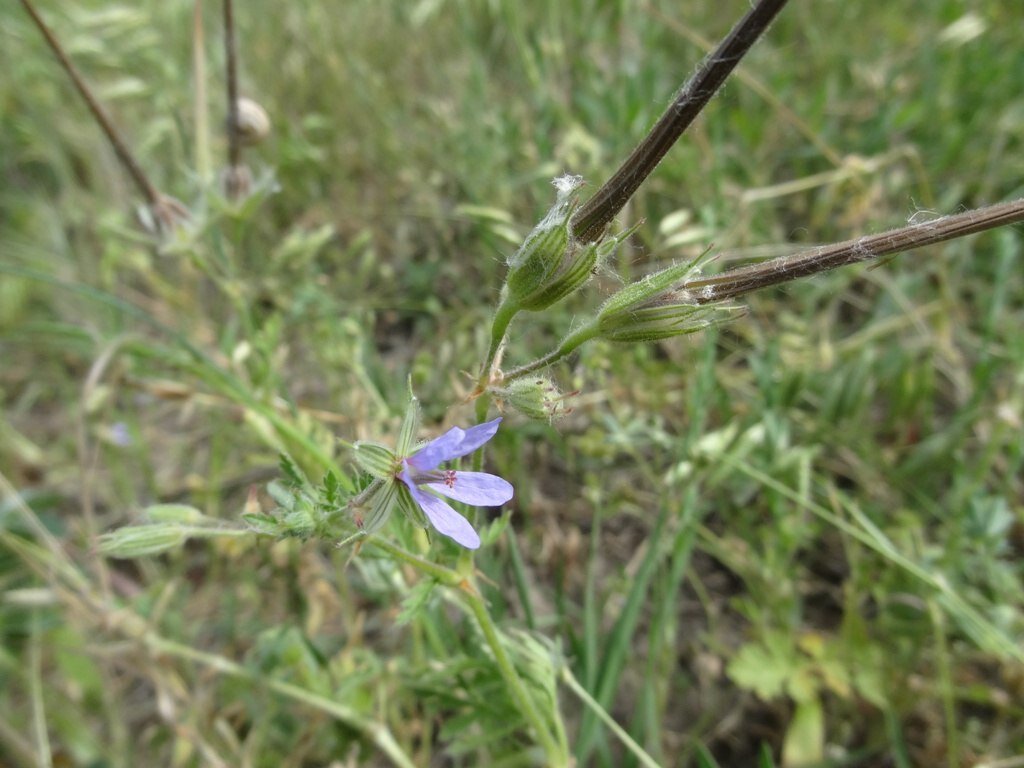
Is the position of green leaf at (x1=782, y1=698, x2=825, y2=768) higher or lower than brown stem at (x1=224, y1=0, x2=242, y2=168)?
lower

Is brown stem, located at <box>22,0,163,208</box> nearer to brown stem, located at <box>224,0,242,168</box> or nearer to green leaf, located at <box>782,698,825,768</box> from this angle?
brown stem, located at <box>224,0,242,168</box>

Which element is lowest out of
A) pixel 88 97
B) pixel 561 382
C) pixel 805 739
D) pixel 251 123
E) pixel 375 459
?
pixel 805 739

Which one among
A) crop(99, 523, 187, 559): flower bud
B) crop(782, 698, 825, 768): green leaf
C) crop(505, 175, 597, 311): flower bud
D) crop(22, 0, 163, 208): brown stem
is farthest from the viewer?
crop(782, 698, 825, 768): green leaf

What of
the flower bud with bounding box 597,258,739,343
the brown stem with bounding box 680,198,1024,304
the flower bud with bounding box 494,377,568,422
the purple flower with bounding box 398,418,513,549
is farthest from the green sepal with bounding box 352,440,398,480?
the brown stem with bounding box 680,198,1024,304

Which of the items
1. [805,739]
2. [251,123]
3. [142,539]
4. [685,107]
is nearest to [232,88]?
[251,123]

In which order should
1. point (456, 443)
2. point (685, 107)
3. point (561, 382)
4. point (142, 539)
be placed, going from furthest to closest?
point (561, 382), point (142, 539), point (456, 443), point (685, 107)

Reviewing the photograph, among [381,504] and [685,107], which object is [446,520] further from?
[685,107]

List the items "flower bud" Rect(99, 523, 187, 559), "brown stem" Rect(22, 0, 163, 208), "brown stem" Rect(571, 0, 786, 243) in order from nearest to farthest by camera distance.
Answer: "brown stem" Rect(571, 0, 786, 243) → "flower bud" Rect(99, 523, 187, 559) → "brown stem" Rect(22, 0, 163, 208)

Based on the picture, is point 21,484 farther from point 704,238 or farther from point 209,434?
point 704,238
